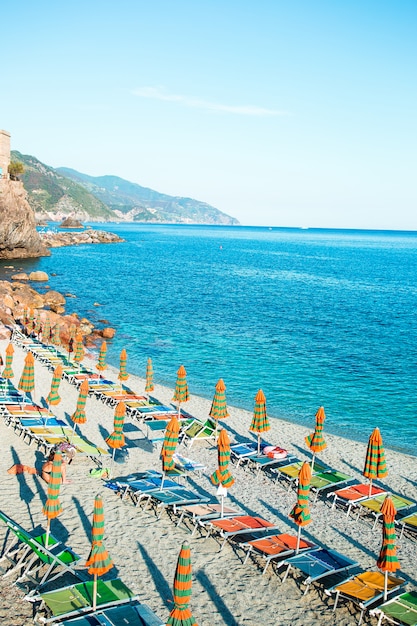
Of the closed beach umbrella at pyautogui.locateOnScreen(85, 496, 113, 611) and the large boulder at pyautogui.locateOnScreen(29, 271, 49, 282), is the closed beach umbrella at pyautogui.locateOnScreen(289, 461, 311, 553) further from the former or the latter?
the large boulder at pyautogui.locateOnScreen(29, 271, 49, 282)

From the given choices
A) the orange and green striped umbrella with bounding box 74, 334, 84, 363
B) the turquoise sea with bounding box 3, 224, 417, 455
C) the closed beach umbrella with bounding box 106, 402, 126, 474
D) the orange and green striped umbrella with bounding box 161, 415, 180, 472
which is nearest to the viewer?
the orange and green striped umbrella with bounding box 161, 415, 180, 472

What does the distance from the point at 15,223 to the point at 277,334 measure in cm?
4866

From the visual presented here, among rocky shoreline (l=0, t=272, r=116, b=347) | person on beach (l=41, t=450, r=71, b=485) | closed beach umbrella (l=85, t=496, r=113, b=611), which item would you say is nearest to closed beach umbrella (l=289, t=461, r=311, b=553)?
closed beach umbrella (l=85, t=496, r=113, b=611)

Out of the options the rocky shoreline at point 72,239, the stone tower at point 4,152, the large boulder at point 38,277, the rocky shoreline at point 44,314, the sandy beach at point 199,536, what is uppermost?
the stone tower at point 4,152

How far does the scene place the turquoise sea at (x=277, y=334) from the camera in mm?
26062

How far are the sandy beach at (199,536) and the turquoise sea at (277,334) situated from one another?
5539mm

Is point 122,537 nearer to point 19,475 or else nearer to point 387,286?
point 19,475

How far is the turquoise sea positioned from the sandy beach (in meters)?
5.54

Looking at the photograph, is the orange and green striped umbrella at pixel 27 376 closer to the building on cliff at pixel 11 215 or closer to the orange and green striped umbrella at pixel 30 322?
the orange and green striped umbrella at pixel 30 322

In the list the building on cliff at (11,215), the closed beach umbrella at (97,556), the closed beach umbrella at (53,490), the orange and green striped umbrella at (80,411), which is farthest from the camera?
the building on cliff at (11,215)

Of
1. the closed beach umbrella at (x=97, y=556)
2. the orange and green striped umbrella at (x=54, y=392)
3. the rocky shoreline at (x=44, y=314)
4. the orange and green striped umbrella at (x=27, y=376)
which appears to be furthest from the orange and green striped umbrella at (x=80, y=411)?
the rocky shoreline at (x=44, y=314)

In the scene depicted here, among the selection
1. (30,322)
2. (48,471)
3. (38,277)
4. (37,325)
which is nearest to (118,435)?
(48,471)

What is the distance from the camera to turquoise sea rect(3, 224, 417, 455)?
2606cm

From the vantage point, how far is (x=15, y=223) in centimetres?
7531
